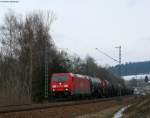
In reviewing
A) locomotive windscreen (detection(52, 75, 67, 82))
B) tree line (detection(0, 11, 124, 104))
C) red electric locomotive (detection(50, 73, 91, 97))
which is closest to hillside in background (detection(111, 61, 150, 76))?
tree line (detection(0, 11, 124, 104))

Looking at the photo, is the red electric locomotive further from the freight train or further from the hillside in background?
the hillside in background

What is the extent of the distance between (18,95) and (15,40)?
37.4 metres

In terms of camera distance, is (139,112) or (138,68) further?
→ (138,68)

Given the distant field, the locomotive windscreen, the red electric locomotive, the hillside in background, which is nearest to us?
the distant field

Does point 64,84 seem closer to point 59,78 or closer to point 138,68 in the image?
point 59,78

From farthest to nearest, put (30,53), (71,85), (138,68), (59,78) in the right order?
(138,68) < (30,53) < (59,78) < (71,85)

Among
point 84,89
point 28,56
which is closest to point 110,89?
point 28,56

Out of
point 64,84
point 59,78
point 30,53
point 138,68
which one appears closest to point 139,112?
point 64,84

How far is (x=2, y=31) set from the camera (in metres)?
87.1

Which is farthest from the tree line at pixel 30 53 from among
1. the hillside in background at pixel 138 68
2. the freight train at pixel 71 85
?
the hillside in background at pixel 138 68

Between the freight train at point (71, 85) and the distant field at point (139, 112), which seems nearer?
the distant field at point (139, 112)

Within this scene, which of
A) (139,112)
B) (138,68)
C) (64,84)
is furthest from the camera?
(138,68)

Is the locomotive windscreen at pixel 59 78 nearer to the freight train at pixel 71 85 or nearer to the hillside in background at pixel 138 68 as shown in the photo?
the freight train at pixel 71 85

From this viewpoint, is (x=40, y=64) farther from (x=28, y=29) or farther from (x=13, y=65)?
(x=28, y=29)
